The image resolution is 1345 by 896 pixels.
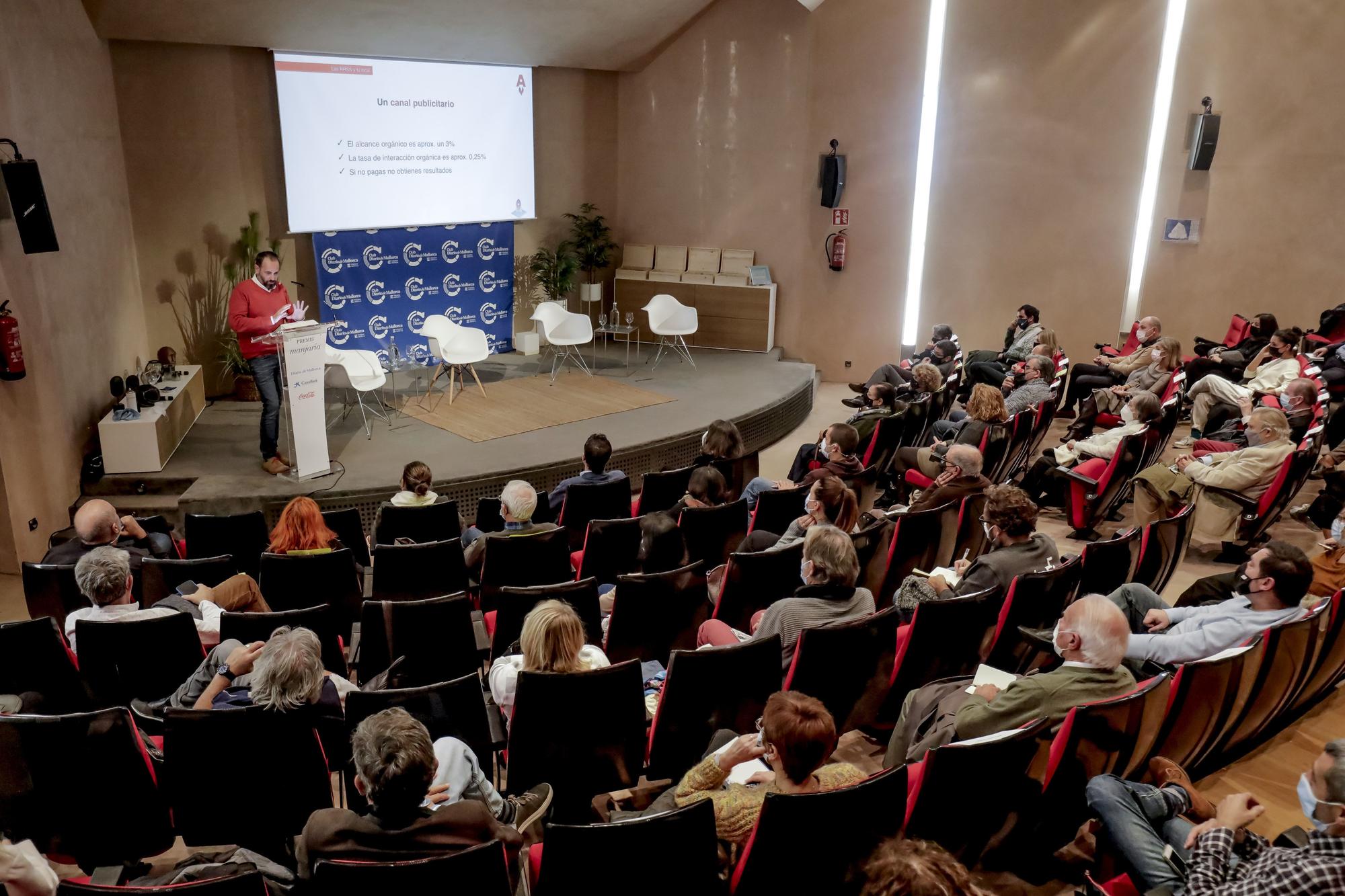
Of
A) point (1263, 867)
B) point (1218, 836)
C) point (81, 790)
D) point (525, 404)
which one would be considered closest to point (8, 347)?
point (81, 790)

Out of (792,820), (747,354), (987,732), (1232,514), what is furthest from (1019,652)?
(747,354)

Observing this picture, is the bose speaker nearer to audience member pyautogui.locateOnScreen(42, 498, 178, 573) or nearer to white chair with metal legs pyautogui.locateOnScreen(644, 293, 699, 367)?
audience member pyautogui.locateOnScreen(42, 498, 178, 573)

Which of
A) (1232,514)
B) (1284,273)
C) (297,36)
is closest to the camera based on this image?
(1232,514)

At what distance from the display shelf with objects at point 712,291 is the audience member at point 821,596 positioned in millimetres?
7977

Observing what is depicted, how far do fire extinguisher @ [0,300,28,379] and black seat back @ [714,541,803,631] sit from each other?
447 centimetres

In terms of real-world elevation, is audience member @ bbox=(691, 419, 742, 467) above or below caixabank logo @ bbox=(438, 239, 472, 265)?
below

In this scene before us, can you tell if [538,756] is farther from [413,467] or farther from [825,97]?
[825,97]

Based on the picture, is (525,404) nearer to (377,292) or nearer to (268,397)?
(377,292)

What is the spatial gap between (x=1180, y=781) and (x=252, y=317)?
6259 mm

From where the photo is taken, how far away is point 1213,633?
3.60 m

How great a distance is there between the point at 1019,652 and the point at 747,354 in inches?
297

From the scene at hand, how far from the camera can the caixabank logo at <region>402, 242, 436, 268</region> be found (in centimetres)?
1011

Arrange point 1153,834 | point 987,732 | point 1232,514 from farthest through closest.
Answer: point 1232,514
point 987,732
point 1153,834

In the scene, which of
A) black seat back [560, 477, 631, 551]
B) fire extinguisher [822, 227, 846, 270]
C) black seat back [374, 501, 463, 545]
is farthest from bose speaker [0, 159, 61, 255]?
fire extinguisher [822, 227, 846, 270]
